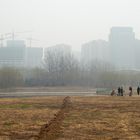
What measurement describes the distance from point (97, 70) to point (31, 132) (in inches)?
4147

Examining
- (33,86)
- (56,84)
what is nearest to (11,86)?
(33,86)

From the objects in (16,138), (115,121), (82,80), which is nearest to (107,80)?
(82,80)

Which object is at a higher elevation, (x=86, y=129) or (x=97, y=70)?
(x=97, y=70)

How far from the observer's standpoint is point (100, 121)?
19.5m

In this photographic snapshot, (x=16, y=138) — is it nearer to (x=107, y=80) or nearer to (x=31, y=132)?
(x=31, y=132)

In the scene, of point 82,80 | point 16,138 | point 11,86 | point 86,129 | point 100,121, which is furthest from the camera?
point 82,80

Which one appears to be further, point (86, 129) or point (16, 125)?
point (16, 125)

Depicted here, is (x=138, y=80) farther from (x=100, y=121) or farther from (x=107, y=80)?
(x=100, y=121)

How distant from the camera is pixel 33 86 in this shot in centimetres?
9444

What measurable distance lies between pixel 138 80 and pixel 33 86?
106 feet

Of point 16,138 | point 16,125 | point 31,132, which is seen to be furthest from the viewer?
point 16,125

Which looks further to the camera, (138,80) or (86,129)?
(138,80)

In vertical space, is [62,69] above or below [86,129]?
above

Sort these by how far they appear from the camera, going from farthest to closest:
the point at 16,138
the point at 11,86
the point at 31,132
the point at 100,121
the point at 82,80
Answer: the point at 82,80 < the point at 11,86 < the point at 100,121 < the point at 31,132 < the point at 16,138
